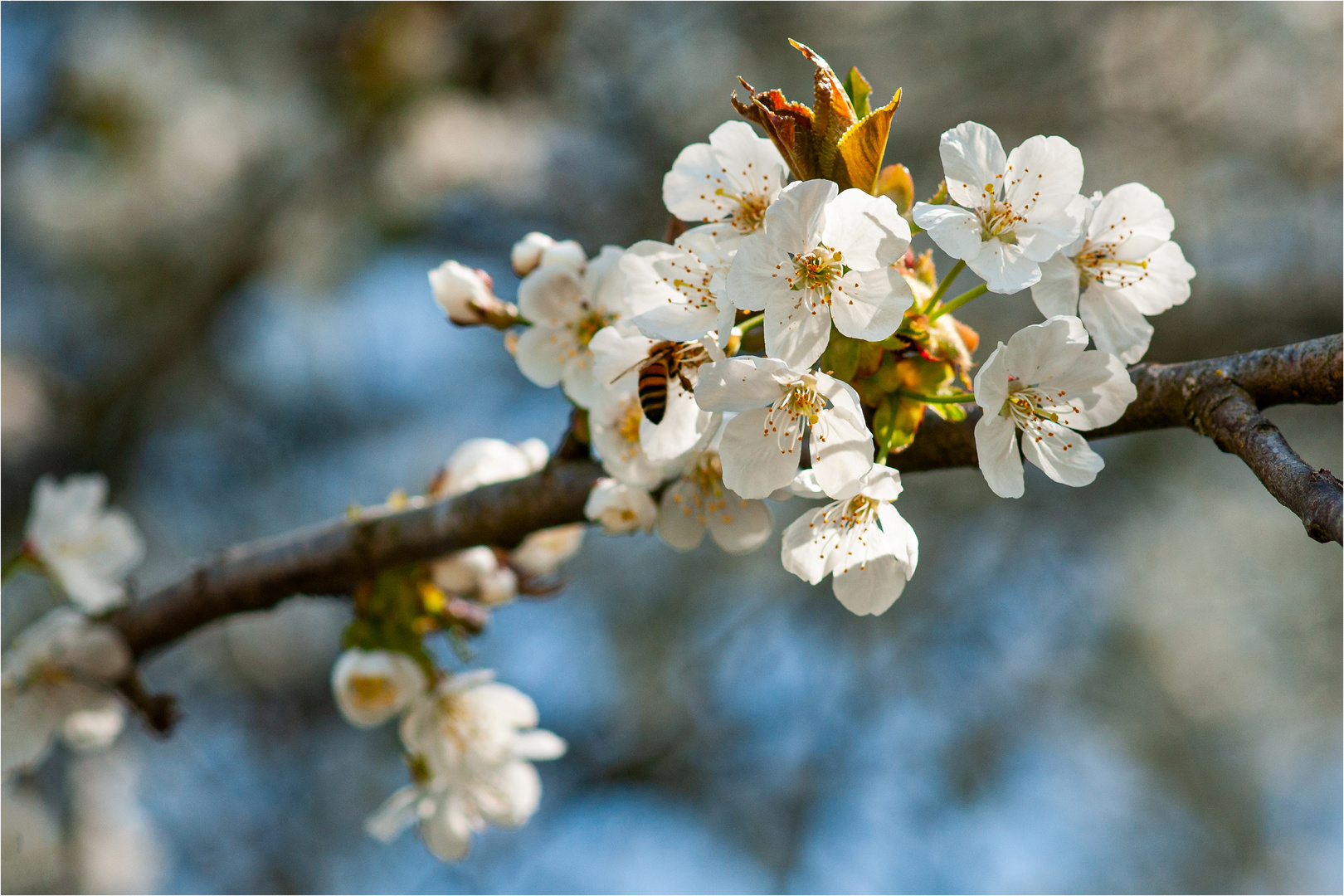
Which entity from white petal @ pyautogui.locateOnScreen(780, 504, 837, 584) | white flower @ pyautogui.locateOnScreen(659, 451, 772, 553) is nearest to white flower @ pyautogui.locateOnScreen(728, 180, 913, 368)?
white petal @ pyautogui.locateOnScreen(780, 504, 837, 584)

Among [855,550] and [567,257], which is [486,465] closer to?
[567,257]

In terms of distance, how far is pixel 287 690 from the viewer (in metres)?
4.55

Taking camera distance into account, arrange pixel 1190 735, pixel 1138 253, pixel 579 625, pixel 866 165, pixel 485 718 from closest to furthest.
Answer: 1. pixel 866 165
2. pixel 1138 253
3. pixel 485 718
4. pixel 1190 735
5. pixel 579 625

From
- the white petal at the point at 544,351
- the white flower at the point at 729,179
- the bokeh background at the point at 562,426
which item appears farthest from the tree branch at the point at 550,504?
the bokeh background at the point at 562,426

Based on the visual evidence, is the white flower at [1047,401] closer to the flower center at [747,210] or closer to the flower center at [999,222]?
the flower center at [999,222]

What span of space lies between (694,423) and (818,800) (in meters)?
3.30

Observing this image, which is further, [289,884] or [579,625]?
[579,625]

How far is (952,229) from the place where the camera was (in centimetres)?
90

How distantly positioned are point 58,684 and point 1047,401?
5.94ft

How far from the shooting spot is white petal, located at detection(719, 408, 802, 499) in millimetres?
960

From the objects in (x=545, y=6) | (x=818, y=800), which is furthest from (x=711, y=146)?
(x=545, y=6)

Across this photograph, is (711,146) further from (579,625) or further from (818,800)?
(579,625)

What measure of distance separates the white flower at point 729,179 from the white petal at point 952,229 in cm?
22

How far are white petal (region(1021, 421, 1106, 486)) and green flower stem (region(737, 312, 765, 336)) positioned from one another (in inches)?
12.4
